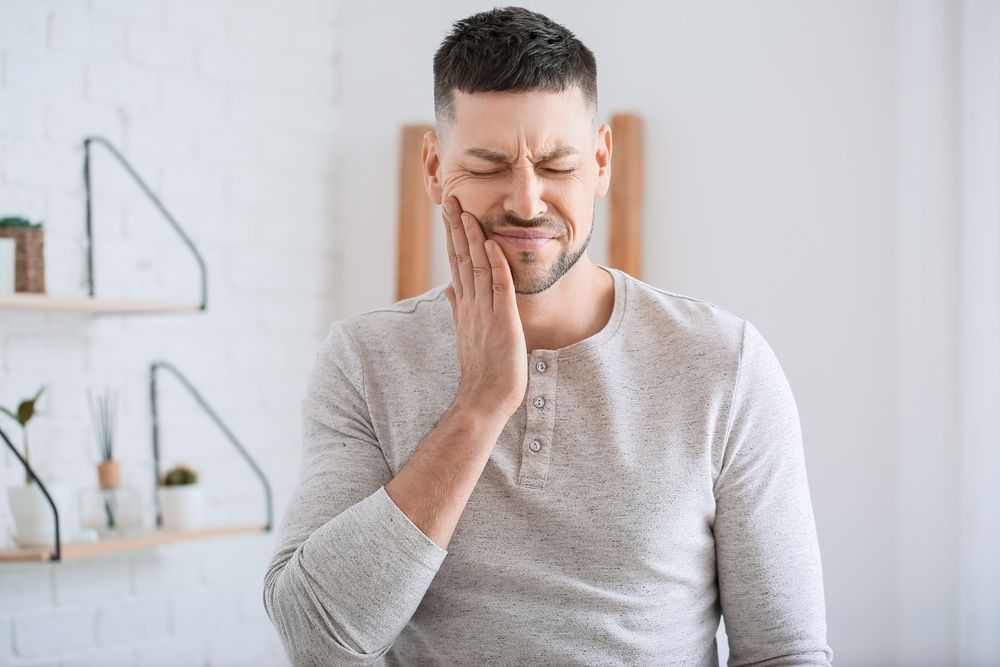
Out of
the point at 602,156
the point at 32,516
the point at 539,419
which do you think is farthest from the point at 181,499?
the point at 602,156

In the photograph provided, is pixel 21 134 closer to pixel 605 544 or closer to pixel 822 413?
pixel 605 544

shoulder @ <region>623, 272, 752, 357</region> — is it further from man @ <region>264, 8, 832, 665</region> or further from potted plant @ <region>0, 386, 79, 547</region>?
potted plant @ <region>0, 386, 79, 547</region>

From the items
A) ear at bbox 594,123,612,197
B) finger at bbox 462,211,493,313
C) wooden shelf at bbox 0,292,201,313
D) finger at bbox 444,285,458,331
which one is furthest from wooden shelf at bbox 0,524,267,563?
ear at bbox 594,123,612,197

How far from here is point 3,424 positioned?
2221mm

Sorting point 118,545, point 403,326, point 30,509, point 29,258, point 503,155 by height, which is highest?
point 503,155

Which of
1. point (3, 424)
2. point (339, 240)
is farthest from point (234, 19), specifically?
point (3, 424)

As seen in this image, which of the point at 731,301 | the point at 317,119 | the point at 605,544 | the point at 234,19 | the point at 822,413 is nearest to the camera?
the point at 605,544

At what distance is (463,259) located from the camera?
4.85ft

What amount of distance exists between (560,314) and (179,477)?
120 centimetres

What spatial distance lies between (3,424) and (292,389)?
786 millimetres

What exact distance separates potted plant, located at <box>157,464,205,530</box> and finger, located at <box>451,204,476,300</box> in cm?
115

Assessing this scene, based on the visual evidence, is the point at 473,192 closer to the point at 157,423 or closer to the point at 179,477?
the point at 179,477

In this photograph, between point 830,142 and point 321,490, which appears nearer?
point 321,490

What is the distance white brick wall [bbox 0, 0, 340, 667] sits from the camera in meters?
2.29
